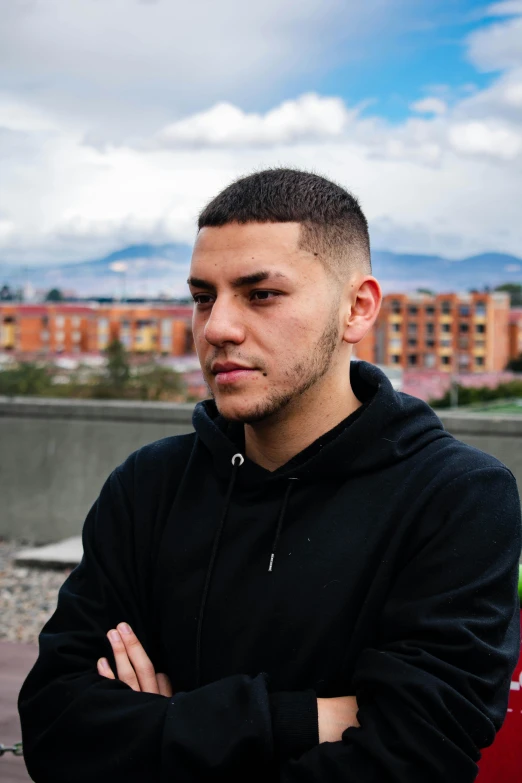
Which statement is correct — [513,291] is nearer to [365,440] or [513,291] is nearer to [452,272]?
[452,272]

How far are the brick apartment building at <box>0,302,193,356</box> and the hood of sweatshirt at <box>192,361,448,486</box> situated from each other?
12.3 metres

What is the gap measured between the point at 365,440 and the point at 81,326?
25612 mm

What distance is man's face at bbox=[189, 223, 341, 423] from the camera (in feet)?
5.20

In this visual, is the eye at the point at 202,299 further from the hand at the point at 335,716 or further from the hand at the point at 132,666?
the hand at the point at 335,716

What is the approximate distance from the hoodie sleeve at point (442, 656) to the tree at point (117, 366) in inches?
343

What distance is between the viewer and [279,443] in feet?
5.60

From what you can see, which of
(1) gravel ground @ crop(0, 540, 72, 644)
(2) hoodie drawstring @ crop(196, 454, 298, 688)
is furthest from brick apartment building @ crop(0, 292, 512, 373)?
(2) hoodie drawstring @ crop(196, 454, 298, 688)

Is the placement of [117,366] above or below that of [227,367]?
below

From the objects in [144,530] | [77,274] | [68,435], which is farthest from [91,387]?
[77,274]

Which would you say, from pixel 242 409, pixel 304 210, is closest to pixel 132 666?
pixel 242 409

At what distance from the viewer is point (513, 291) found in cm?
3759

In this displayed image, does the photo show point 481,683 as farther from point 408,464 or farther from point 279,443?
point 279,443

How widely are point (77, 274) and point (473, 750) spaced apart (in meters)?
49.8

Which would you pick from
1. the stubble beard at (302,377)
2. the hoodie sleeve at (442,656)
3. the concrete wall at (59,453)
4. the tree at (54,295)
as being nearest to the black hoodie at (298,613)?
the hoodie sleeve at (442,656)
